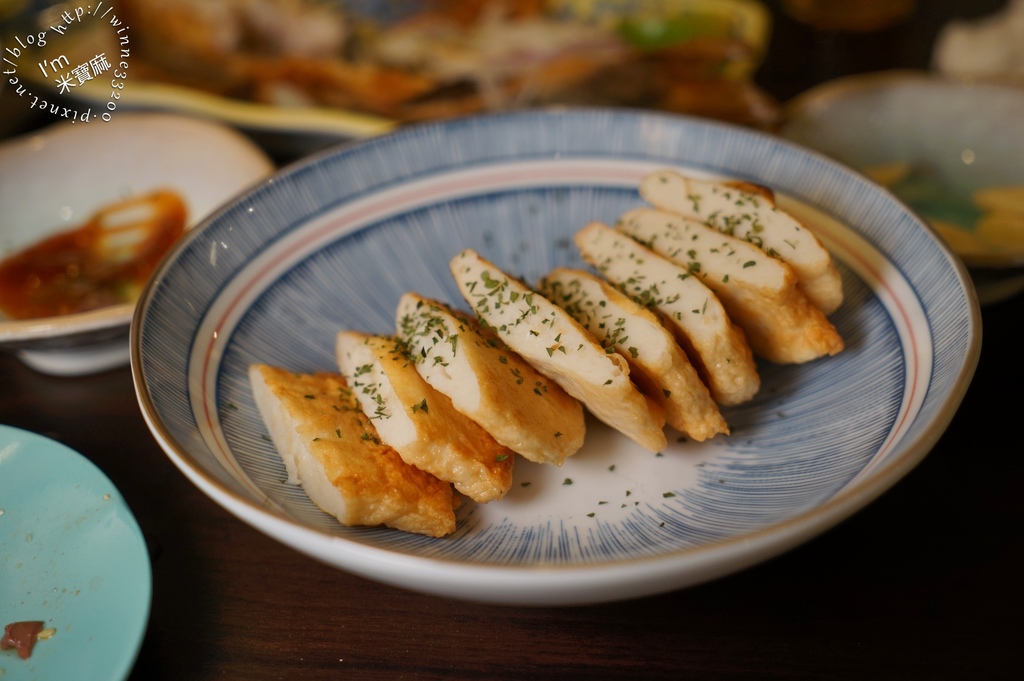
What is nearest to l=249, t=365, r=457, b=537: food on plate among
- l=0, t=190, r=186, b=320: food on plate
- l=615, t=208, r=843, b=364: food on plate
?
l=615, t=208, r=843, b=364: food on plate

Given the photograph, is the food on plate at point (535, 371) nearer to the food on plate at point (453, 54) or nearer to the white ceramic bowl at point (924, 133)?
the white ceramic bowl at point (924, 133)

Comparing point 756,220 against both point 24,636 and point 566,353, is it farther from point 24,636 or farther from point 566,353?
point 24,636

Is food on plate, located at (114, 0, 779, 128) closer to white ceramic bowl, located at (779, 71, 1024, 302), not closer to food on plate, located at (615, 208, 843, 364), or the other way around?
white ceramic bowl, located at (779, 71, 1024, 302)

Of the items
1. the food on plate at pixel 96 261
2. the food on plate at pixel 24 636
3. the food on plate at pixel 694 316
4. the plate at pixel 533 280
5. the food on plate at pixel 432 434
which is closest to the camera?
the plate at pixel 533 280

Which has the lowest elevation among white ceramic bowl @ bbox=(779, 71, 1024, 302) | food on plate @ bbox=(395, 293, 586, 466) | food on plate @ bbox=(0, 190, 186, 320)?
food on plate @ bbox=(0, 190, 186, 320)

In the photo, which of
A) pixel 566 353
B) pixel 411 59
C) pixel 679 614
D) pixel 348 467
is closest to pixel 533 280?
pixel 566 353

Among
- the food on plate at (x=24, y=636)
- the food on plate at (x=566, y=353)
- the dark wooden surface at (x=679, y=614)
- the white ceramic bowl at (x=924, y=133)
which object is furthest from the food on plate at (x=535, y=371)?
the white ceramic bowl at (x=924, y=133)
